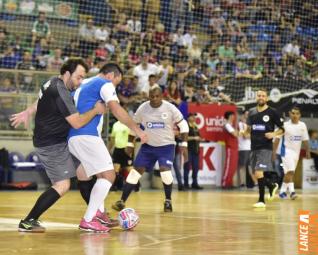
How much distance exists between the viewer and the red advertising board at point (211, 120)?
26.3 meters

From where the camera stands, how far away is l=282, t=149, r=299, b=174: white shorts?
2161 centimetres

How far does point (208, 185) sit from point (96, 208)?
1623 centimetres

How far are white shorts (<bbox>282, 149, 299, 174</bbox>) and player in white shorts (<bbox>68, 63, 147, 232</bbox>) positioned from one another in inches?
451

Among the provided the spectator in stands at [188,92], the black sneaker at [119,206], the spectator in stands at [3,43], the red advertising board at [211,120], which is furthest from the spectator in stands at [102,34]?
the black sneaker at [119,206]

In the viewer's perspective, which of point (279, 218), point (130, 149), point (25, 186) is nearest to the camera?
point (279, 218)

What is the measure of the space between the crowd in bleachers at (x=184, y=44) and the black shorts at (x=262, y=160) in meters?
7.08

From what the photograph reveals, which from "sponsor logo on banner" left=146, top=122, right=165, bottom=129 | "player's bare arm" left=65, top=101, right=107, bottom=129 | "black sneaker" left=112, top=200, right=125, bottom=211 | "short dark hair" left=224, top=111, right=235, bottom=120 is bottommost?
"black sneaker" left=112, top=200, right=125, bottom=211

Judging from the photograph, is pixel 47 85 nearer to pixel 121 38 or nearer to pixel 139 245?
pixel 139 245

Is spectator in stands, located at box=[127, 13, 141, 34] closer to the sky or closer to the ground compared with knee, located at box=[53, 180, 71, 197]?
closer to the sky

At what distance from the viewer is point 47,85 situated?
10.6m

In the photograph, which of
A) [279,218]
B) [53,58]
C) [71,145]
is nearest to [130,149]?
[279,218]

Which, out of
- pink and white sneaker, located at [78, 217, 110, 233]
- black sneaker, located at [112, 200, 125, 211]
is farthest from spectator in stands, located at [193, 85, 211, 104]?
pink and white sneaker, located at [78, 217, 110, 233]

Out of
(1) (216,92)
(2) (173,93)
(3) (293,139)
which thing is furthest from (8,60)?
(3) (293,139)

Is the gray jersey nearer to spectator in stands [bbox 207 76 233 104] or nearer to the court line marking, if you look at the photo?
the court line marking
